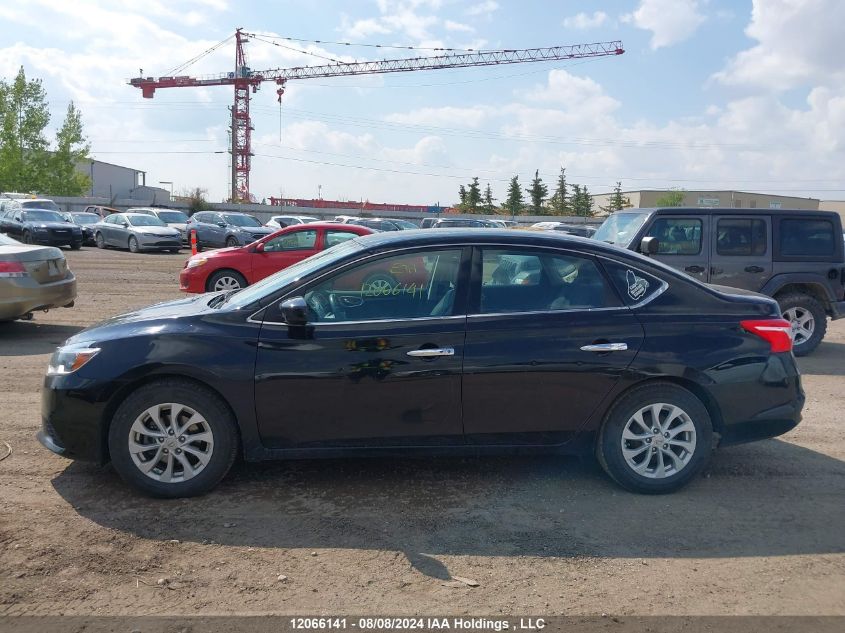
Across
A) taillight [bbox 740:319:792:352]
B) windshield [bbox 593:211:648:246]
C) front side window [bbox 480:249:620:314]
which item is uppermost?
windshield [bbox 593:211:648:246]

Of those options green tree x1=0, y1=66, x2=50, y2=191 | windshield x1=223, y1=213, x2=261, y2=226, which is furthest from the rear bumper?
green tree x1=0, y1=66, x2=50, y2=191

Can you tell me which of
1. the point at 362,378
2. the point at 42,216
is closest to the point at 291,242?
the point at 362,378

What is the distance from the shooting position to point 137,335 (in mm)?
4668

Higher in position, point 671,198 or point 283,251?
point 671,198

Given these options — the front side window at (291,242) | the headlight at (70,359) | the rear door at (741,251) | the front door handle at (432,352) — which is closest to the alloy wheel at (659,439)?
the front door handle at (432,352)

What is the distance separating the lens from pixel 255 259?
1366 centimetres

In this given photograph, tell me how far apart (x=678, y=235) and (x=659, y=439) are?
5788 mm

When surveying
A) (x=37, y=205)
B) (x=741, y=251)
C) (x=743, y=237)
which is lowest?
(x=741, y=251)

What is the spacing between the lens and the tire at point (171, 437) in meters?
4.62

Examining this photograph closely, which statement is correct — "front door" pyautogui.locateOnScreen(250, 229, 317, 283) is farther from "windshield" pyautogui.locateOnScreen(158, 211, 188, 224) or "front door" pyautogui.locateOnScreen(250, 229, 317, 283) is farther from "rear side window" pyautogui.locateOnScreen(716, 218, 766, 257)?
"windshield" pyautogui.locateOnScreen(158, 211, 188, 224)

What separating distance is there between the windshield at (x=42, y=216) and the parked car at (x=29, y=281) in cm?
2100

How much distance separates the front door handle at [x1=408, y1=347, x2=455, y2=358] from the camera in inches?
183

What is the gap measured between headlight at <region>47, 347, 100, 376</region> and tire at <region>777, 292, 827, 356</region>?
8783 mm

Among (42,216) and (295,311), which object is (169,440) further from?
(42,216)
